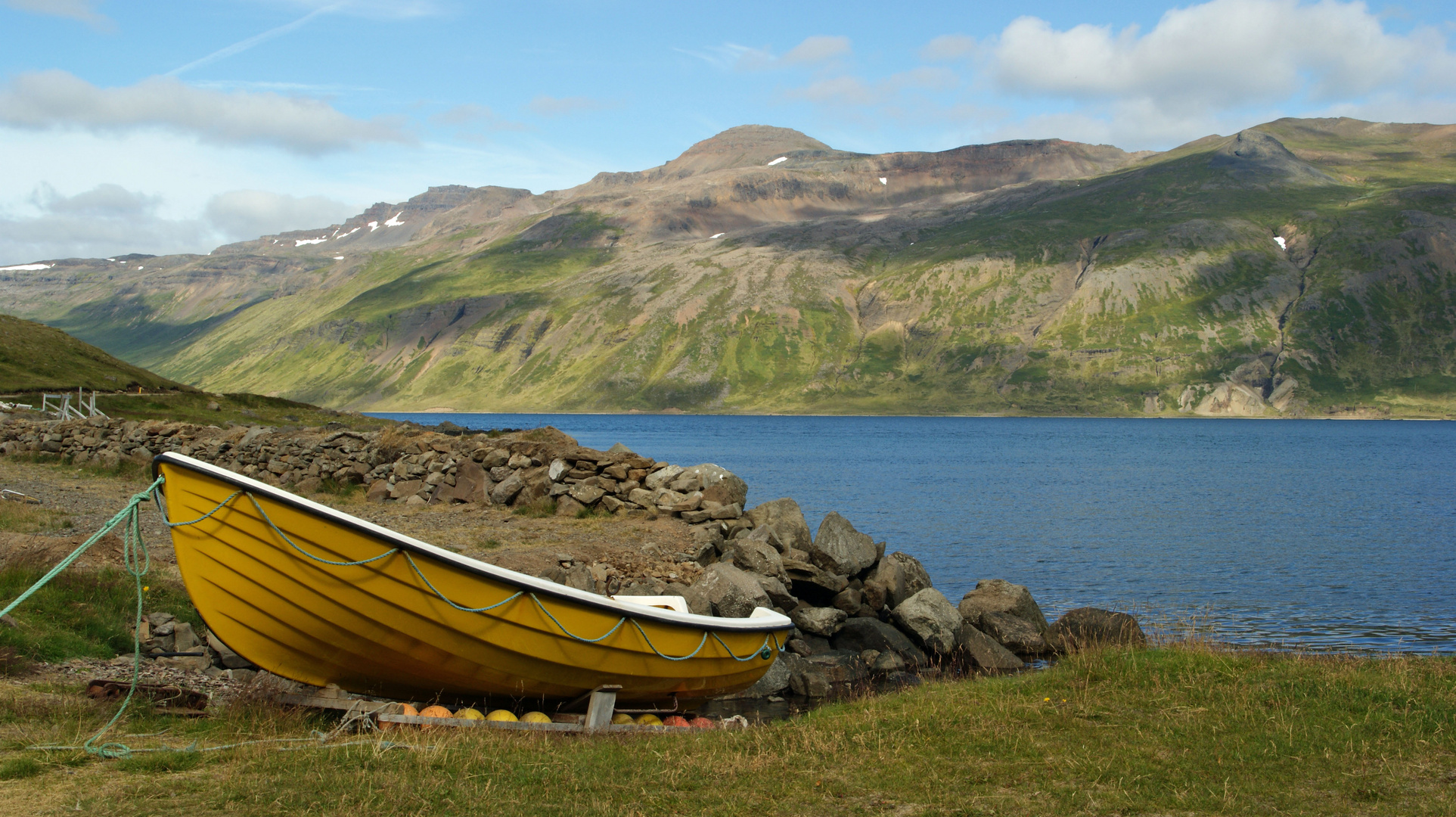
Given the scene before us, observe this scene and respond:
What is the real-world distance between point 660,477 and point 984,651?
10389mm

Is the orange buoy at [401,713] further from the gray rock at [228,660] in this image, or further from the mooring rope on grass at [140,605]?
the gray rock at [228,660]

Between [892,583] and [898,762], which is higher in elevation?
[898,762]

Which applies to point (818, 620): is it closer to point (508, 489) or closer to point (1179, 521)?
point (508, 489)

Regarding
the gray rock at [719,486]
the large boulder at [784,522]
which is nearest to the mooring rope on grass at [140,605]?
the large boulder at [784,522]

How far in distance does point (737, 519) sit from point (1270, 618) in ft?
49.0

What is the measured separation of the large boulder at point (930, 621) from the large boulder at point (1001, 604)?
856 millimetres

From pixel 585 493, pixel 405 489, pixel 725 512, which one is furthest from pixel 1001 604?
pixel 405 489

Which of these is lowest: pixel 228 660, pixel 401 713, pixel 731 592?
pixel 228 660

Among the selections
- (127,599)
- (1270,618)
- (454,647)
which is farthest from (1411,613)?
(127,599)

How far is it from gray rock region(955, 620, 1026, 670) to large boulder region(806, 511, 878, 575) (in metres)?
3.22

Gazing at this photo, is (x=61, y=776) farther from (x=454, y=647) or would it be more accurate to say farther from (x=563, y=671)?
(x=563, y=671)

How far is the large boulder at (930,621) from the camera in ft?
64.7

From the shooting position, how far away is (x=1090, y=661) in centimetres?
1266

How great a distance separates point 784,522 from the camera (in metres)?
23.7
